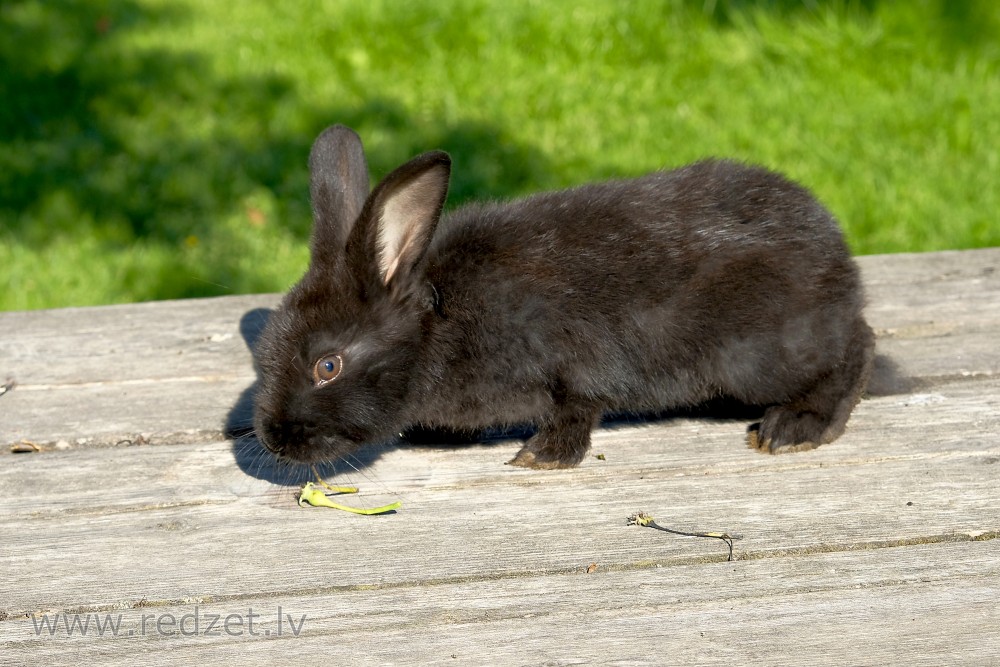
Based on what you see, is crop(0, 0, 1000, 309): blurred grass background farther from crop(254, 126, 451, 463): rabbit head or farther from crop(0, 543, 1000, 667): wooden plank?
crop(0, 543, 1000, 667): wooden plank

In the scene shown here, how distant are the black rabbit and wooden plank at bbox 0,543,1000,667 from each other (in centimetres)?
66

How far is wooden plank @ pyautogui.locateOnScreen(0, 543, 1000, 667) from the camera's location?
2.37 metres

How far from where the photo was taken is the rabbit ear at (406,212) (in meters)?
3.11

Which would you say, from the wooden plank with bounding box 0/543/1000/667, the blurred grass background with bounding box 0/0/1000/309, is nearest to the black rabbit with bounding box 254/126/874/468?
the wooden plank with bounding box 0/543/1000/667

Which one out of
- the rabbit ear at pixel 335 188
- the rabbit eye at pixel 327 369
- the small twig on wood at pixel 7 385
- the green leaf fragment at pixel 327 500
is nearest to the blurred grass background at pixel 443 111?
the small twig on wood at pixel 7 385

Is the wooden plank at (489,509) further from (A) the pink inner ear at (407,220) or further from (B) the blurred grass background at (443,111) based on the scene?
(B) the blurred grass background at (443,111)

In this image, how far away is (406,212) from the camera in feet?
10.6

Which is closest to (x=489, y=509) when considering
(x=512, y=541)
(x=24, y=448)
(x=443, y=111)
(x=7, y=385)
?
(x=512, y=541)

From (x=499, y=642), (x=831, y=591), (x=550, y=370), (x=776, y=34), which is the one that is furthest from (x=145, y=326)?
(x=776, y=34)

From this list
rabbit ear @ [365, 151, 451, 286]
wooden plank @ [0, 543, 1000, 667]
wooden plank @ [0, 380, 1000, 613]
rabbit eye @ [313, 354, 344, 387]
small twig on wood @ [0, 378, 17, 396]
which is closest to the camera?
wooden plank @ [0, 543, 1000, 667]

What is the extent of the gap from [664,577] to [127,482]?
1.46m

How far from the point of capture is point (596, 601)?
2539 mm

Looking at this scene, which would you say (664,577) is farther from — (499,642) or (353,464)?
(353,464)

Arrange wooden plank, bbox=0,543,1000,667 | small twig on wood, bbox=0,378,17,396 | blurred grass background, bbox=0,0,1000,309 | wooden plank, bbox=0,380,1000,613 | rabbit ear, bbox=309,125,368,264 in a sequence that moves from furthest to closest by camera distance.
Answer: blurred grass background, bbox=0,0,1000,309, small twig on wood, bbox=0,378,17,396, rabbit ear, bbox=309,125,368,264, wooden plank, bbox=0,380,1000,613, wooden plank, bbox=0,543,1000,667
